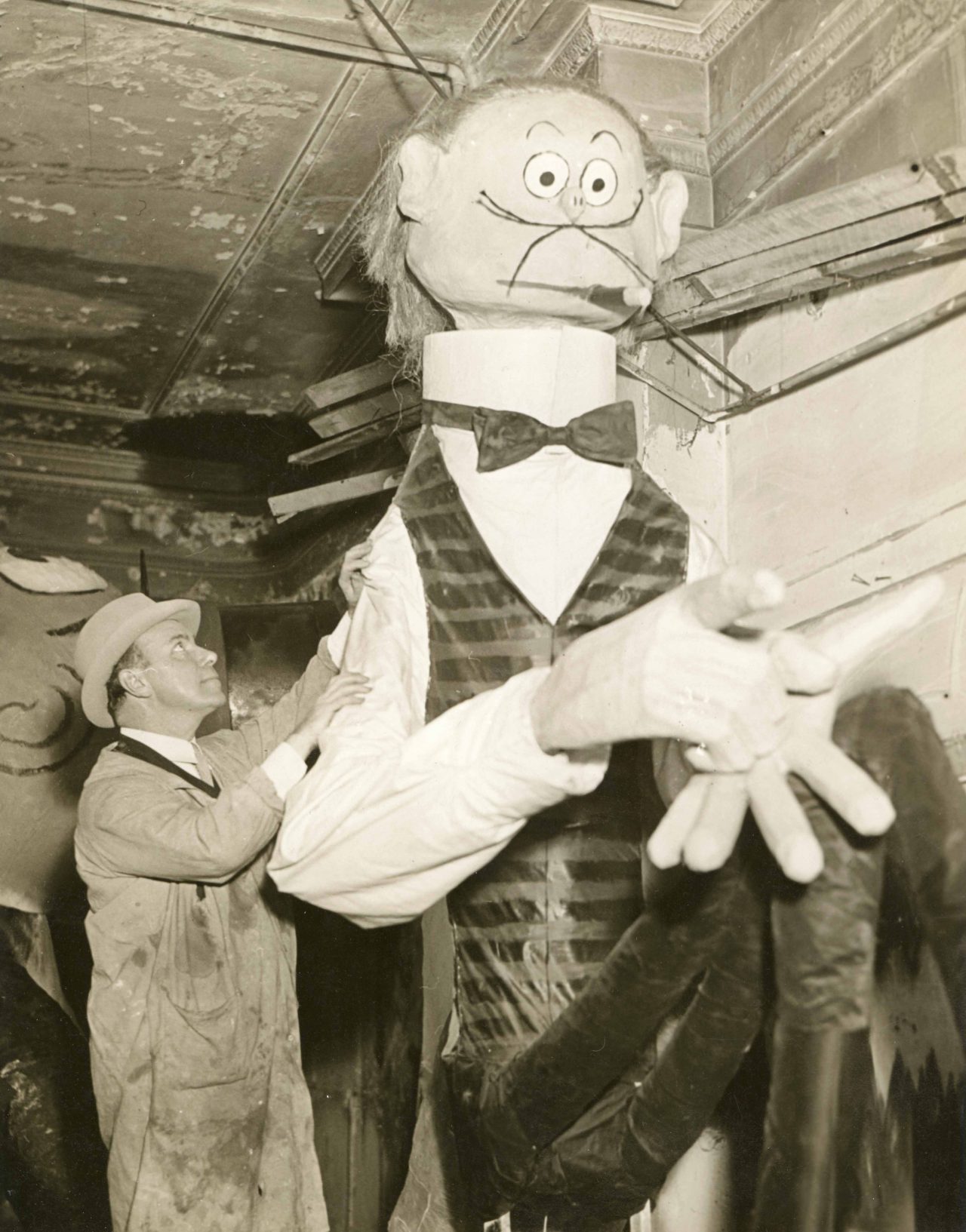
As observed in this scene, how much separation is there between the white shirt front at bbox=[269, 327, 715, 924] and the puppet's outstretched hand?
0.31 feet

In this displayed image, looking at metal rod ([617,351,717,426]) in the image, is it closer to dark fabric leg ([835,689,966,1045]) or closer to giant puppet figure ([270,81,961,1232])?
giant puppet figure ([270,81,961,1232])

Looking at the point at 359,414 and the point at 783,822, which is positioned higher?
the point at 359,414

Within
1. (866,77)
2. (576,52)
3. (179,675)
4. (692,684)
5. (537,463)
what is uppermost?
(576,52)

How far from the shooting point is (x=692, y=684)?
1.27 meters

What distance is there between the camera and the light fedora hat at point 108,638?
2.45 meters

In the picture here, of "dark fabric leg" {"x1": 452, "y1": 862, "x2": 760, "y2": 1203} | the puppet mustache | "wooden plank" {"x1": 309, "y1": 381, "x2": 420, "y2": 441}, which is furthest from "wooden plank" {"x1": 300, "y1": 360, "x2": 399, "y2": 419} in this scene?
"dark fabric leg" {"x1": 452, "y1": 862, "x2": 760, "y2": 1203}

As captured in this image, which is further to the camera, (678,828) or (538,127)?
(538,127)

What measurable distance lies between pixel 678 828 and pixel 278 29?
1.41 meters

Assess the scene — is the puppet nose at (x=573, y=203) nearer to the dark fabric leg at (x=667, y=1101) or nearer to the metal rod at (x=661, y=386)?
the metal rod at (x=661, y=386)

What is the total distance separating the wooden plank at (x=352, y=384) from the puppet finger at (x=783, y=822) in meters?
1.20

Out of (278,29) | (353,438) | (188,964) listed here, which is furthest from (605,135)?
(188,964)

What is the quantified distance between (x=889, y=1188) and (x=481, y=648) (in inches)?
23.7

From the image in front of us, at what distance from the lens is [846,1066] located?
137 cm

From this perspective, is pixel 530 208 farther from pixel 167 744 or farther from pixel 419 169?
pixel 167 744
